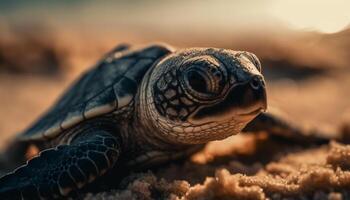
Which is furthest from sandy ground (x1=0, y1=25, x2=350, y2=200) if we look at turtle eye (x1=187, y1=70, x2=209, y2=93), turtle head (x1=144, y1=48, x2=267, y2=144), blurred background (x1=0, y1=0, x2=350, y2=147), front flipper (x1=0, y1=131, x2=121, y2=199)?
turtle eye (x1=187, y1=70, x2=209, y2=93)

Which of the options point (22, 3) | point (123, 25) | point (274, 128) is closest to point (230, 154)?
point (274, 128)

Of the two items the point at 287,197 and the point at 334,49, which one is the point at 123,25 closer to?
the point at 334,49

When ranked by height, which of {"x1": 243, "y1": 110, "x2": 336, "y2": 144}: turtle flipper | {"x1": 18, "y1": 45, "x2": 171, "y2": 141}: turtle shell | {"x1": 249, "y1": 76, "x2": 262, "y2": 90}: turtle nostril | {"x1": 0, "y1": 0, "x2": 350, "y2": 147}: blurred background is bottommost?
{"x1": 0, "y1": 0, "x2": 350, "y2": 147}: blurred background

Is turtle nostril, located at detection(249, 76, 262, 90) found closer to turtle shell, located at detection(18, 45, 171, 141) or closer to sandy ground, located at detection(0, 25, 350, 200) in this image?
sandy ground, located at detection(0, 25, 350, 200)

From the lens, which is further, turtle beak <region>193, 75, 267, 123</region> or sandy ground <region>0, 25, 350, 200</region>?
turtle beak <region>193, 75, 267, 123</region>

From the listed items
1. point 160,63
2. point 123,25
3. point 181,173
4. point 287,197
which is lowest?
point 123,25

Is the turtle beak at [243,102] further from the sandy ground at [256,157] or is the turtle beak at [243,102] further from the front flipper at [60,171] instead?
the front flipper at [60,171]

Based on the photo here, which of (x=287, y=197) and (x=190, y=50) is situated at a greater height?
(x=190, y=50)
